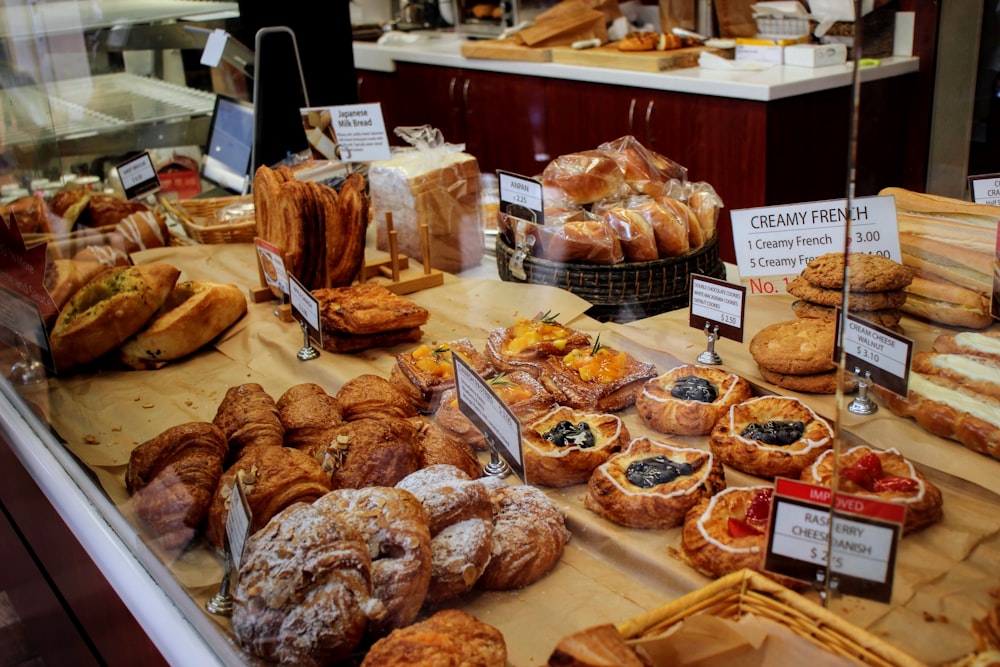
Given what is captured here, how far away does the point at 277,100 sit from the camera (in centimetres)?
371

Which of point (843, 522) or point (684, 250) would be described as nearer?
point (843, 522)

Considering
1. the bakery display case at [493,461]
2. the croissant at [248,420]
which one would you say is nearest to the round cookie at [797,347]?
the bakery display case at [493,461]

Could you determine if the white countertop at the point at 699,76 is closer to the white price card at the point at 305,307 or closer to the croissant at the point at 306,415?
the white price card at the point at 305,307

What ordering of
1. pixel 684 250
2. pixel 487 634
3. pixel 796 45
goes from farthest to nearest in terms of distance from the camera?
pixel 796 45 < pixel 684 250 < pixel 487 634

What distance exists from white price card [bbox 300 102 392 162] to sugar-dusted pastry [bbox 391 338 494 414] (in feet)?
3.40

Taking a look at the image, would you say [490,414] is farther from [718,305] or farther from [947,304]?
[947,304]

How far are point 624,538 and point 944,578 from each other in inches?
20.6

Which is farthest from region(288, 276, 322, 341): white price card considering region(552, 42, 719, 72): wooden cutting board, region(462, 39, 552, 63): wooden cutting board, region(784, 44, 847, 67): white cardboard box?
region(462, 39, 552, 63): wooden cutting board

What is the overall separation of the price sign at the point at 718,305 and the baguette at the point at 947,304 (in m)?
0.33

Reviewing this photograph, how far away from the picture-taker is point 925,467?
151 centimetres

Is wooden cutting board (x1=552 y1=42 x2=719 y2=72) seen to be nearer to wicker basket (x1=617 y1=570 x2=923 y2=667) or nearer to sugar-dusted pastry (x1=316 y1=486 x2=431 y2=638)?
sugar-dusted pastry (x1=316 y1=486 x2=431 y2=638)

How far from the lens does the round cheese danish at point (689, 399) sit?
178 cm

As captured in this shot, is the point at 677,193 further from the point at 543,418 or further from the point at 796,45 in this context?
the point at 796,45

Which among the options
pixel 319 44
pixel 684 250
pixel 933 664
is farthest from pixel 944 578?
pixel 319 44
